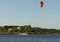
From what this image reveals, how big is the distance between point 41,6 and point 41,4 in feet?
1.42

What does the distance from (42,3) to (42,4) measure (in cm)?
22

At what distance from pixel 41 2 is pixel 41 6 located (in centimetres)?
90

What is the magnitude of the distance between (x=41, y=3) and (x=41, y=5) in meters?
0.43

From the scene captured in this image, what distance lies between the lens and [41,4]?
6800 centimetres

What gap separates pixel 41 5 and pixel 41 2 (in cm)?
66

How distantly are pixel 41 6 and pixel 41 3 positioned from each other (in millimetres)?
631

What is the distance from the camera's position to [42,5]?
223 feet

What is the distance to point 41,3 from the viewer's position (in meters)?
68.1

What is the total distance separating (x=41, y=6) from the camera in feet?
224

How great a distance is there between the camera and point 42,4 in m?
67.9

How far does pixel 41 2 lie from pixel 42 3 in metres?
0.35

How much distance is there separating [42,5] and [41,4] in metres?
0.32

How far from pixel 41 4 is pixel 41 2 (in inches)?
18.8
